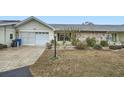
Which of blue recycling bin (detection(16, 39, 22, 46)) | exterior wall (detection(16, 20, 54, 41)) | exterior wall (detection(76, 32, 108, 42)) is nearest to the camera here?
blue recycling bin (detection(16, 39, 22, 46))

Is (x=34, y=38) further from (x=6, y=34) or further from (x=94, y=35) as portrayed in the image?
(x=94, y=35)

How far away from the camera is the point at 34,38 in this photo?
29.0 meters

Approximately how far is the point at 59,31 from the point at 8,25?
749cm

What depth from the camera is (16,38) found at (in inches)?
1114

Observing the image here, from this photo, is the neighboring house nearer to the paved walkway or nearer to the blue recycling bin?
the blue recycling bin

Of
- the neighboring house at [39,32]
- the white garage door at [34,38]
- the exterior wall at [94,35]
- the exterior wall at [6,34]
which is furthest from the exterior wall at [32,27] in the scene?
the exterior wall at [94,35]

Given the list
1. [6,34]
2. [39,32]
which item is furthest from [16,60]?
[39,32]

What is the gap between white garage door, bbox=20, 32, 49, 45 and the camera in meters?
28.9

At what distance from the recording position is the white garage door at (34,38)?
94.8ft

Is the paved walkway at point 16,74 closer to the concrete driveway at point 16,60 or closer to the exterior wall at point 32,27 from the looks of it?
the concrete driveway at point 16,60

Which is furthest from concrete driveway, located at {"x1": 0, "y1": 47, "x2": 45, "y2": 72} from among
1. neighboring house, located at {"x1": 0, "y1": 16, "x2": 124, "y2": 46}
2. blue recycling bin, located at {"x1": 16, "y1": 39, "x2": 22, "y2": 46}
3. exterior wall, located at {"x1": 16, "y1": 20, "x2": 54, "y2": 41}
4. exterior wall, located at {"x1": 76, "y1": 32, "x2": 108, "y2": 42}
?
exterior wall, located at {"x1": 76, "y1": 32, "x2": 108, "y2": 42}

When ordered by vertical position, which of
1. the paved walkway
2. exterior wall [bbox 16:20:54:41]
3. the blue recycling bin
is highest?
exterior wall [bbox 16:20:54:41]
